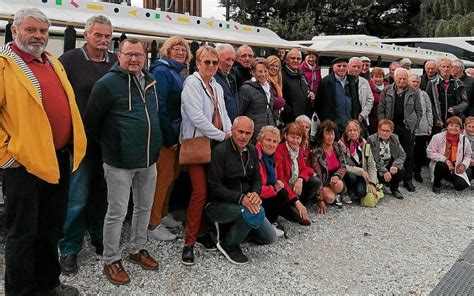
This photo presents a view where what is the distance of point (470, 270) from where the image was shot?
395cm

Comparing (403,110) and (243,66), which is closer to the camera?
(243,66)

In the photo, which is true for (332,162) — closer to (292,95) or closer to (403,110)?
(292,95)

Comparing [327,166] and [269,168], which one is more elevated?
[269,168]

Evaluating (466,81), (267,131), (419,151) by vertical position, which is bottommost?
(419,151)

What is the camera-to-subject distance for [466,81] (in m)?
7.50

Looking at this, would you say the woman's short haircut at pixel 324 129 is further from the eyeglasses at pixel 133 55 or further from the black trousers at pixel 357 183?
the eyeglasses at pixel 133 55

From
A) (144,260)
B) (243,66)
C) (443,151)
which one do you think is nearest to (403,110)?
(443,151)

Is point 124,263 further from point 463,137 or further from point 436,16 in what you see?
point 436,16

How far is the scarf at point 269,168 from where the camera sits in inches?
173

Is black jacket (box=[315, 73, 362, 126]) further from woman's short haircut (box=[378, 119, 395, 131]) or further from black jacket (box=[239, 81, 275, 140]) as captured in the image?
black jacket (box=[239, 81, 275, 140])

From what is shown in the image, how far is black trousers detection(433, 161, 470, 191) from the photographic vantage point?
21.3ft

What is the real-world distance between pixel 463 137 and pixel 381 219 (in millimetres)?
2455

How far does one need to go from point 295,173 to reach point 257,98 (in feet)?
3.23

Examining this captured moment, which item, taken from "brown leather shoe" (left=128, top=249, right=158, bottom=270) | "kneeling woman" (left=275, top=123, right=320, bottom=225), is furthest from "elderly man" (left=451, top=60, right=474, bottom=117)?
"brown leather shoe" (left=128, top=249, right=158, bottom=270)
